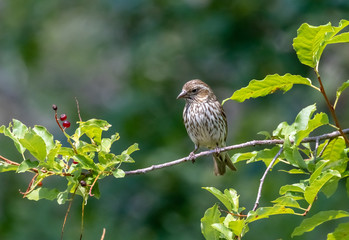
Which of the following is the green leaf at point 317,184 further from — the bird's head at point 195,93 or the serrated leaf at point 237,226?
the bird's head at point 195,93

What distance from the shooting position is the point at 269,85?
11.4 ft

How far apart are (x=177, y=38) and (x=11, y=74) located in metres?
4.64

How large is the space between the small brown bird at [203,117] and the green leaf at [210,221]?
12.2 ft

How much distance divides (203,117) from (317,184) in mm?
4038

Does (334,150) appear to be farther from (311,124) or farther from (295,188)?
(295,188)

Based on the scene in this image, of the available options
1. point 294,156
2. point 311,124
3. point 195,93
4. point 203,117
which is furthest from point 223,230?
point 195,93

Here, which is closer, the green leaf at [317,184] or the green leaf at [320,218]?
the green leaf at [317,184]

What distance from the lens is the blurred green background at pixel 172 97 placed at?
8.23 metres

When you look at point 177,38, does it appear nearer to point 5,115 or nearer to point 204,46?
point 204,46

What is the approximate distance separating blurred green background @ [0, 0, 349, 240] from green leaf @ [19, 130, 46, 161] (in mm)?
4815

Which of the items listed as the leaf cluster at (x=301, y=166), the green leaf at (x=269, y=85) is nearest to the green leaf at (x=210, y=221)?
the leaf cluster at (x=301, y=166)

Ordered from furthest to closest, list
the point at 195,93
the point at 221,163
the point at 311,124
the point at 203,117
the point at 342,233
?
the point at 221,163, the point at 195,93, the point at 203,117, the point at 311,124, the point at 342,233

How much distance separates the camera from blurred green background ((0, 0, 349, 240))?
8234mm

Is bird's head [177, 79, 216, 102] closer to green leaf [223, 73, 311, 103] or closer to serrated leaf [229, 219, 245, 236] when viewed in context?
green leaf [223, 73, 311, 103]
